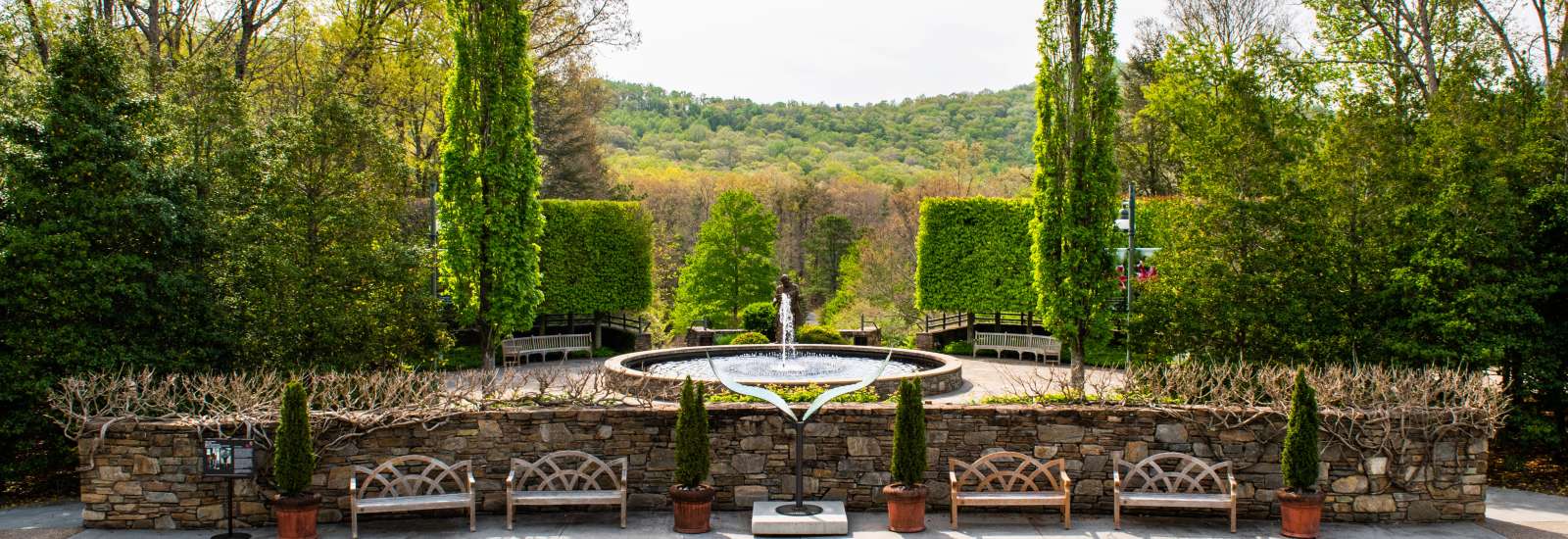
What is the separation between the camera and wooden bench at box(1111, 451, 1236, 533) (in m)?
8.55

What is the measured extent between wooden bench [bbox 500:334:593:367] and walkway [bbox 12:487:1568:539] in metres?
11.6

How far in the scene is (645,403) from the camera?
31.2ft

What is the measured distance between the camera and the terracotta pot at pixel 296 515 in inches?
327

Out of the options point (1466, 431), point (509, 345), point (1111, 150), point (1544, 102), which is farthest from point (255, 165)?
point (1544, 102)

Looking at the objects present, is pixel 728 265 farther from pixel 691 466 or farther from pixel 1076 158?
pixel 691 466

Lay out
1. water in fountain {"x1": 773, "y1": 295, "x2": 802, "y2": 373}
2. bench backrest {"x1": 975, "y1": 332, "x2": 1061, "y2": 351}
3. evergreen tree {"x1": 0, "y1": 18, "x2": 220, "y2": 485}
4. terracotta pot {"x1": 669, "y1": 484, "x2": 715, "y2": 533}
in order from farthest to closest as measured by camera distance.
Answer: bench backrest {"x1": 975, "y1": 332, "x2": 1061, "y2": 351}
water in fountain {"x1": 773, "y1": 295, "x2": 802, "y2": 373}
evergreen tree {"x1": 0, "y1": 18, "x2": 220, "y2": 485}
terracotta pot {"x1": 669, "y1": 484, "x2": 715, "y2": 533}

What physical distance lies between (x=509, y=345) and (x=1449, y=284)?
17.9m

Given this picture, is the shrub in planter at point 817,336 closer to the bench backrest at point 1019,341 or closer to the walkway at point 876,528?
the bench backrest at point 1019,341

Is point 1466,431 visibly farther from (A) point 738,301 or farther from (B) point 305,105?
(A) point 738,301

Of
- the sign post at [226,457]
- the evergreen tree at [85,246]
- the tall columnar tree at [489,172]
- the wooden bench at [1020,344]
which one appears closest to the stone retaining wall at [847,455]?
the sign post at [226,457]

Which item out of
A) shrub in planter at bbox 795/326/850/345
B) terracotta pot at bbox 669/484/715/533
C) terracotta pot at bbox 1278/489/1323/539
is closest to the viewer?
terracotta pot at bbox 1278/489/1323/539

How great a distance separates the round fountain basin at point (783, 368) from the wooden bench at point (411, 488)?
12.3 feet

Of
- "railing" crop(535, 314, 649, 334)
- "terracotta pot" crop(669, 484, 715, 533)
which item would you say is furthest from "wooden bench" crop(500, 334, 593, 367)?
"terracotta pot" crop(669, 484, 715, 533)

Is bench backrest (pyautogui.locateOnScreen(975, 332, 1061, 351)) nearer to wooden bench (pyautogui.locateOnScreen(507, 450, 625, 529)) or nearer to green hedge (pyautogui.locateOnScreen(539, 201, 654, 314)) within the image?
green hedge (pyautogui.locateOnScreen(539, 201, 654, 314))
